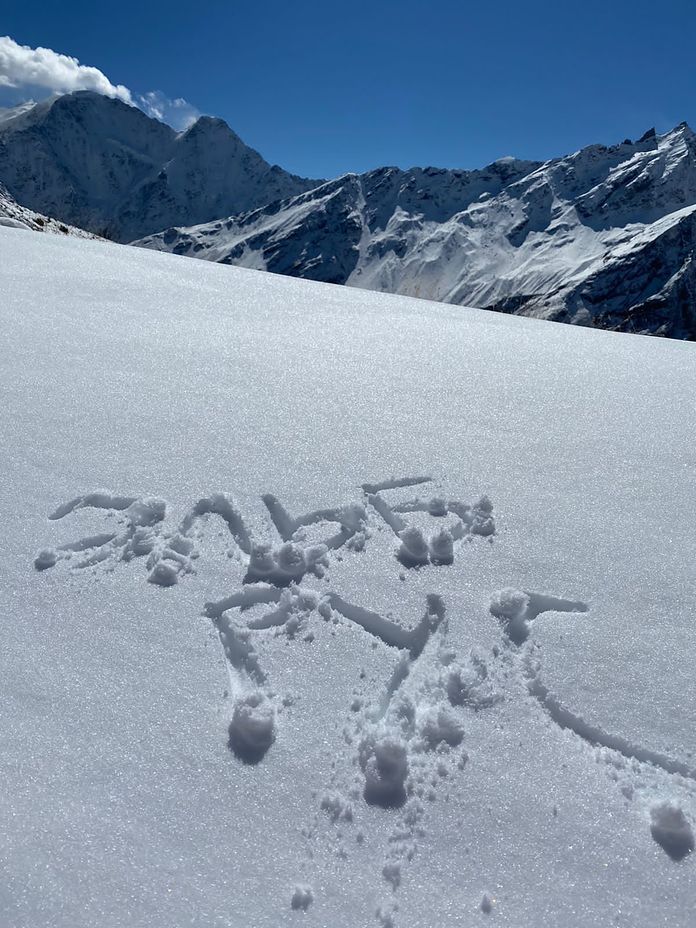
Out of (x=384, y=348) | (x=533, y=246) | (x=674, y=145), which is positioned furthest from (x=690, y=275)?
(x=384, y=348)

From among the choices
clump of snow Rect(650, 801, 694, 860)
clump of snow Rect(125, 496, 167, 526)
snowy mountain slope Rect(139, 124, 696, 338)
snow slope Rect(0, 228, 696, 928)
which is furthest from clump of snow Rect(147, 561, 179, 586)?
snowy mountain slope Rect(139, 124, 696, 338)

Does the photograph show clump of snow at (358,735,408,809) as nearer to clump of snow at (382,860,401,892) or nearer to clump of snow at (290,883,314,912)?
clump of snow at (382,860,401,892)

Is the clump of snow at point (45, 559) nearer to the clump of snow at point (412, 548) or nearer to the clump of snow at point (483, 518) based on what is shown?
the clump of snow at point (412, 548)

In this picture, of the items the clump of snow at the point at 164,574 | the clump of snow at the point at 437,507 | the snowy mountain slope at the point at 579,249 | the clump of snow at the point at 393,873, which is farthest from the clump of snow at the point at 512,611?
the snowy mountain slope at the point at 579,249

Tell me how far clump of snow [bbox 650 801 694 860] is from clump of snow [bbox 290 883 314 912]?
1090mm

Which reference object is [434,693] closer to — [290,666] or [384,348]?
[290,666]

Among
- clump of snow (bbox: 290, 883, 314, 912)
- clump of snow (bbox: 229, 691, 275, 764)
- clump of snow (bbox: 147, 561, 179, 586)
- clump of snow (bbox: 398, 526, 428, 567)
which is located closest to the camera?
clump of snow (bbox: 290, 883, 314, 912)

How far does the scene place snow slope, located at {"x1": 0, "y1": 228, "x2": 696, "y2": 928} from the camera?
1.67 m

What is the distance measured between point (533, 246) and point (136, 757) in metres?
192

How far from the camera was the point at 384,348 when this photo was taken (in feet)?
19.4

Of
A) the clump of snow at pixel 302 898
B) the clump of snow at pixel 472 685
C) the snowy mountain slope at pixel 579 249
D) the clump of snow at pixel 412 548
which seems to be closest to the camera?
the clump of snow at pixel 302 898

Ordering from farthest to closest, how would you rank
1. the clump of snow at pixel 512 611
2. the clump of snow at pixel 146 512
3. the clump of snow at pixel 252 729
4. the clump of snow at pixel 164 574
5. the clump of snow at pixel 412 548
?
Result: the clump of snow at pixel 146 512
the clump of snow at pixel 412 548
the clump of snow at pixel 164 574
the clump of snow at pixel 512 611
the clump of snow at pixel 252 729

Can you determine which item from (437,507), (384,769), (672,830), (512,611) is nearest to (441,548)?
(437,507)

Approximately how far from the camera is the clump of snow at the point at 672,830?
1747 millimetres
